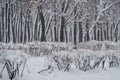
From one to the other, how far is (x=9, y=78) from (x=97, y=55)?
438cm

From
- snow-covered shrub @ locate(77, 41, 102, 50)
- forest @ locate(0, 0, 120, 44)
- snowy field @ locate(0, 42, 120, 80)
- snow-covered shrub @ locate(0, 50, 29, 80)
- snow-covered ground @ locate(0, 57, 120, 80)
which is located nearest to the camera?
snow-covered shrub @ locate(0, 50, 29, 80)

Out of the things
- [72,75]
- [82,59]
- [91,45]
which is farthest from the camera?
[91,45]

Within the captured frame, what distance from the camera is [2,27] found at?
39.7 m

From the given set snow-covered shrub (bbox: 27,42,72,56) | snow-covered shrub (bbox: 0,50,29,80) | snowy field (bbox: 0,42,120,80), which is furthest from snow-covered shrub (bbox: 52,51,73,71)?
snow-covered shrub (bbox: 27,42,72,56)

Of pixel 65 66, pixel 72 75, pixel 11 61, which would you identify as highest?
pixel 11 61

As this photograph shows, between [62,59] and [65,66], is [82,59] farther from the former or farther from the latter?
[62,59]

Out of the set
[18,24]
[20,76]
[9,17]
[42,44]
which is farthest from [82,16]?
[20,76]

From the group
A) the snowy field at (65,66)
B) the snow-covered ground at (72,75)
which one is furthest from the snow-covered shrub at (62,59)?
the snow-covered ground at (72,75)

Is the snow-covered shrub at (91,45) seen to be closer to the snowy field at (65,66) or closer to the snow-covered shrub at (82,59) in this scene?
the snowy field at (65,66)

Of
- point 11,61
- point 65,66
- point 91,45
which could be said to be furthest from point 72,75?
point 91,45

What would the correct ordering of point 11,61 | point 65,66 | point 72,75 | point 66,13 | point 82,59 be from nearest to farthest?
point 11,61 → point 72,75 → point 65,66 → point 82,59 → point 66,13

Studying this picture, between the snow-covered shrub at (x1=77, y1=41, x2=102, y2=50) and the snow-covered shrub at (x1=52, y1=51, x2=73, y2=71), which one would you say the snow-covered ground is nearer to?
the snow-covered shrub at (x1=52, y1=51, x2=73, y2=71)

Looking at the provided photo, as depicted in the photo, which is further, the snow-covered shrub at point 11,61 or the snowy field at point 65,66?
the snowy field at point 65,66

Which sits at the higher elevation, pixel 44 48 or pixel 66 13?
pixel 66 13
